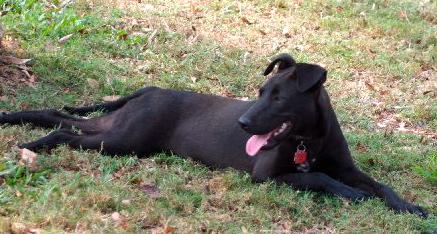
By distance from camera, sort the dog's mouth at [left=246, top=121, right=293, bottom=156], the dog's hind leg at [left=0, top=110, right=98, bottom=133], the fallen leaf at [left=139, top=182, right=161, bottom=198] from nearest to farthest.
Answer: the fallen leaf at [left=139, top=182, right=161, bottom=198], the dog's mouth at [left=246, top=121, right=293, bottom=156], the dog's hind leg at [left=0, top=110, right=98, bottom=133]

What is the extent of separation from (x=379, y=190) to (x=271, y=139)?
874mm

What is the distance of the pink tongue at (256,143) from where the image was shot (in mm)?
5438

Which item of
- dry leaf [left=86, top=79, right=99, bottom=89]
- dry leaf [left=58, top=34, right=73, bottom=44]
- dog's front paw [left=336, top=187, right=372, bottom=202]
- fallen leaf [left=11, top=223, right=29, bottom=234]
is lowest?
dry leaf [left=86, top=79, right=99, bottom=89]

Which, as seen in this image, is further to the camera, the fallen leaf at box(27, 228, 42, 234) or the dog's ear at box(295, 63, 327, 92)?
the dog's ear at box(295, 63, 327, 92)

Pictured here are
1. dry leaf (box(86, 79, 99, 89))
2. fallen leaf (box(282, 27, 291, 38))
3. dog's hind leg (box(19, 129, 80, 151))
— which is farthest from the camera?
fallen leaf (box(282, 27, 291, 38))

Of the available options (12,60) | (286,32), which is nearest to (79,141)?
(12,60)

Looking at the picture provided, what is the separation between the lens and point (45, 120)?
21.1 feet

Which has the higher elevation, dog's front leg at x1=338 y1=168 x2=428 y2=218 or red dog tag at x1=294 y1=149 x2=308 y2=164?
red dog tag at x1=294 y1=149 x2=308 y2=164

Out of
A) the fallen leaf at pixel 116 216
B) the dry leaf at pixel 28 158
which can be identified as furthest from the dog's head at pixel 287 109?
the dry leaf at pixel 28 158

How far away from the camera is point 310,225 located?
501 cm

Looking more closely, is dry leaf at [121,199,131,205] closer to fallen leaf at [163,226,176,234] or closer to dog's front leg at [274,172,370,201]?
fallen leaf at [163,226,176,234]

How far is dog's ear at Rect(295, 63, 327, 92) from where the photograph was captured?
17.4ft

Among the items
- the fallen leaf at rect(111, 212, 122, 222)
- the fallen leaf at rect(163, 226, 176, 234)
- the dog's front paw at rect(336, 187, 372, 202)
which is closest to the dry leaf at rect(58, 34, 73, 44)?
the fallen leaf at rect(111, 212, 122, 222)

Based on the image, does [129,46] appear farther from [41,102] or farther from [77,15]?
[41,102]
